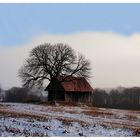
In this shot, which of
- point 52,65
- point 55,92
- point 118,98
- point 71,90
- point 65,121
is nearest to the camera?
point 65,121

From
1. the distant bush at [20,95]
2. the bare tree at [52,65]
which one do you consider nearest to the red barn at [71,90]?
the bare tree at [52,65]

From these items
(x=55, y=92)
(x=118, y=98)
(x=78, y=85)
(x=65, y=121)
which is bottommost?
(x=65, y=121)

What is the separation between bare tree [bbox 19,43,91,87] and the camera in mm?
10945

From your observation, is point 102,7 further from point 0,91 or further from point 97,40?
point 0,91

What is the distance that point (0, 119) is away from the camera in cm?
1042

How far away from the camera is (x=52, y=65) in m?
11.2

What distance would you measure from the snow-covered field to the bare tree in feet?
2.35

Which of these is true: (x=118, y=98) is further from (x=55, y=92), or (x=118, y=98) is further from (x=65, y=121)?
(x=55, y=92)

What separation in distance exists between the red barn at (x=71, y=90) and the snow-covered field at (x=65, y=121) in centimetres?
24

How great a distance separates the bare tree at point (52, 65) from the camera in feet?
35.9

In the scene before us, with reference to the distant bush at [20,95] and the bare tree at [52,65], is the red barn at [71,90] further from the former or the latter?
the distant bush at [20,95]

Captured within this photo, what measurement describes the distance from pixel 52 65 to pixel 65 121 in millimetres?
1415

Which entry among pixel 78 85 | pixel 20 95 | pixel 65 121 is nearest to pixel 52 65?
pixel 78 85

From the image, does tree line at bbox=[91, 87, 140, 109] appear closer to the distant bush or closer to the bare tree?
the bare tree
